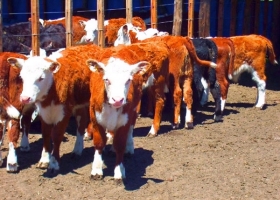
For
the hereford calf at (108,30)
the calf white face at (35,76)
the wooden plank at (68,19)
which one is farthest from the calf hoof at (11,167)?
the hereford calf at (108,30)

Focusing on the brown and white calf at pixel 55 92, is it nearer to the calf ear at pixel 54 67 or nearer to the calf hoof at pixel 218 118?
the calf ear at pixel 54 67

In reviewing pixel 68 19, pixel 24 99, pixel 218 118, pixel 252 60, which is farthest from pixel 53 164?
pixel 252 60

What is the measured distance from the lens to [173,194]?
21.8 feet

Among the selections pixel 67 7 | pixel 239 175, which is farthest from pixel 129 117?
pixel 67 7

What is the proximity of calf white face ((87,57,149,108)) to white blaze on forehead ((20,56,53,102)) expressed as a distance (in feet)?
1.96

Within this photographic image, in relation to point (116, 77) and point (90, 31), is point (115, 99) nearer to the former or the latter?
point (116, 77)

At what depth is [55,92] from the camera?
7.25 metres

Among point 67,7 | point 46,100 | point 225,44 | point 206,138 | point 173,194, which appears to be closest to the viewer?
point 173,194

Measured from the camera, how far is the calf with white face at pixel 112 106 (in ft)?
21.8

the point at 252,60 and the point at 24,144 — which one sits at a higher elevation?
the point at 252,60

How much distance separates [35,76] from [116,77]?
104 centimetres

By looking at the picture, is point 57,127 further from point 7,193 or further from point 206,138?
point 206,138

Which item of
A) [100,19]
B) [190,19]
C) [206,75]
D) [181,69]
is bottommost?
[206,75]

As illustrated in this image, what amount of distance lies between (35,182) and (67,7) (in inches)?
155
